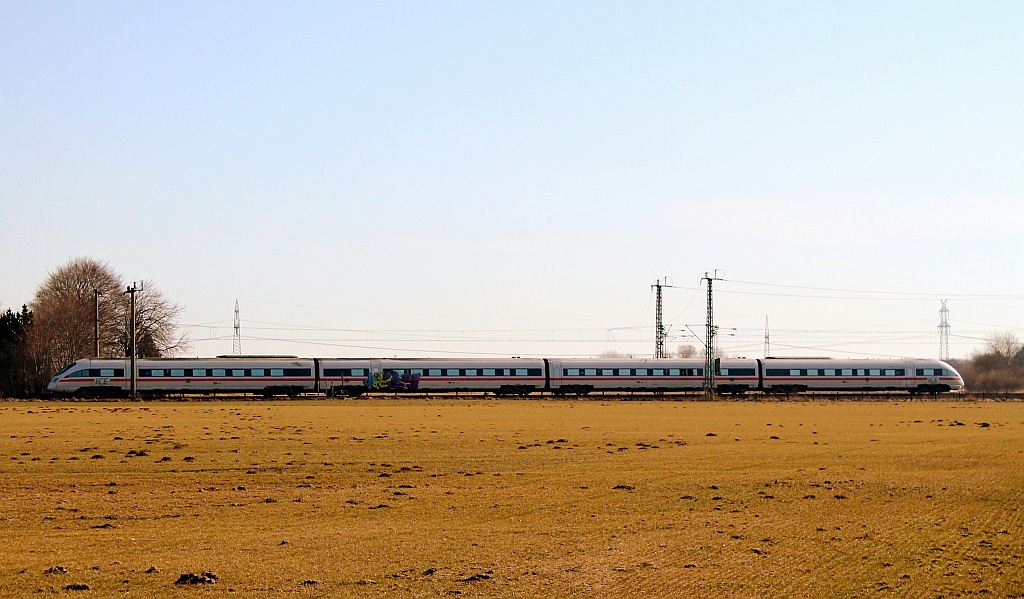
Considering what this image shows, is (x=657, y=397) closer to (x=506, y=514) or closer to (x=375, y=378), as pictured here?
(x=375, y=378)

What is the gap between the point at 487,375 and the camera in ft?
329

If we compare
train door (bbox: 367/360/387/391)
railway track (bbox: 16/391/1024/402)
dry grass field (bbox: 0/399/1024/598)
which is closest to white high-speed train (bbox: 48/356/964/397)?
train door (bbox: 367/360/387/391)

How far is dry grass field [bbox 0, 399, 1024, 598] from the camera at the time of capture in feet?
57.4

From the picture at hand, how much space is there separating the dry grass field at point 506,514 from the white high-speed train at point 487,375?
4766 centimetres

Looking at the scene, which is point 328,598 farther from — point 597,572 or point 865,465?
point 865,465

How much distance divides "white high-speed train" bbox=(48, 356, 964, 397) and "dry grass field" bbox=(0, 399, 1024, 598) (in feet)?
156

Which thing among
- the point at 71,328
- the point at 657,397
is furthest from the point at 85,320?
the point at 657,397

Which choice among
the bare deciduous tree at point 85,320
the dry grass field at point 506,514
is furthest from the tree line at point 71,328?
the dry grass field at point 506,514

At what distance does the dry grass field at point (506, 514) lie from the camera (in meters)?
17.5

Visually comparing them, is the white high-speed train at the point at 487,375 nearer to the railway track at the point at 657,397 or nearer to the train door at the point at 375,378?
the train door at the point at 375,378

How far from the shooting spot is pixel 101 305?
125 metres

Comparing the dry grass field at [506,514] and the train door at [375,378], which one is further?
the train door at [375,378]

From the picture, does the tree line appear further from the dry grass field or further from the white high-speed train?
Answer: the dry grass field

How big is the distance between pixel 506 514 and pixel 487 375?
250ft
